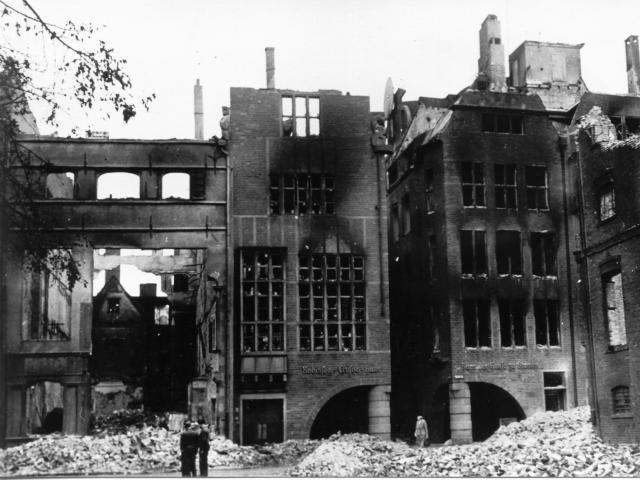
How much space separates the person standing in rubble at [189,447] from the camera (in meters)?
23.8

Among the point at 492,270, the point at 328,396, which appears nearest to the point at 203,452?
the point at 328,396

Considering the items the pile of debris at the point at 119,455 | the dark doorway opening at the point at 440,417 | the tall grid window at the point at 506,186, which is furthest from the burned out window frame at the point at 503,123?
the pile of debris at the point at 119,455

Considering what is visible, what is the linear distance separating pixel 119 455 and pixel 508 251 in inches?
721

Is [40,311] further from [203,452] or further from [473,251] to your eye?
[473,251]

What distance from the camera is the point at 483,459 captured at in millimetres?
26328

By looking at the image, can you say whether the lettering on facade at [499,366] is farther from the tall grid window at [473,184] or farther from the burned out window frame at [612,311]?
the burned out window frame at [612,311]

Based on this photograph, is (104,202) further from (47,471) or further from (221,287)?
(47,471)

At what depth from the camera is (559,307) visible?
124 ft

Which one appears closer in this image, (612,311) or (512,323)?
(612,311)

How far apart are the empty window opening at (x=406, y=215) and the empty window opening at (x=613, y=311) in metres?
12.7

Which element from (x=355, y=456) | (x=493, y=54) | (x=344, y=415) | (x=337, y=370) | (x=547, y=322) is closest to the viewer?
(x=355, y=456)

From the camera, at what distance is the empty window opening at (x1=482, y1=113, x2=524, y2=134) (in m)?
38.5

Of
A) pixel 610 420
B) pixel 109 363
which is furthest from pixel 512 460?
pixel 109 363

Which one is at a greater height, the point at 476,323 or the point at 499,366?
the point at 476,323
